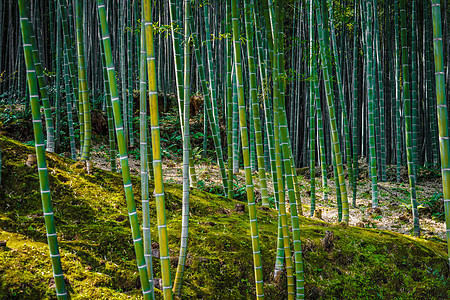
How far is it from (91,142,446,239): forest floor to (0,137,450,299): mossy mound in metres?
0.89

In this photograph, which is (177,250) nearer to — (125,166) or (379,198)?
(125,166)

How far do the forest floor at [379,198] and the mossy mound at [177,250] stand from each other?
891 millimetres

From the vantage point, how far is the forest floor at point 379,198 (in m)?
3.69

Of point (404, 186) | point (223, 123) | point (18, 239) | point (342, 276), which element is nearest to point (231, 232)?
point (342, 276)

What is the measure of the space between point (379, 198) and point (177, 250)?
12.4 ft

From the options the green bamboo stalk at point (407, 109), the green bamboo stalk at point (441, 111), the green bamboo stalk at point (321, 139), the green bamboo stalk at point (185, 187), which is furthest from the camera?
the green bamboo stalk at point (321, 139)

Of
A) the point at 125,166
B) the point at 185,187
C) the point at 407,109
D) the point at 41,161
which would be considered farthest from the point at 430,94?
the point at 41,161

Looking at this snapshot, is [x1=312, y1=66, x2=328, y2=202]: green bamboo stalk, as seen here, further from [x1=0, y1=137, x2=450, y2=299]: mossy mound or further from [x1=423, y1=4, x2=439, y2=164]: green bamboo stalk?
[x1=423, y1=4, x2=439, y2=164]: green bamboo stalk

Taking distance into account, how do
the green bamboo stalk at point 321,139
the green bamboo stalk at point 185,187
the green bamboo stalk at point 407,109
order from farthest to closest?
the green bamboo stalk at point 321,139
the green bamboo stalk at point 407,109
the green bamboo stalk at point 185,187

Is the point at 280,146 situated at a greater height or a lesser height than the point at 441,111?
lesser

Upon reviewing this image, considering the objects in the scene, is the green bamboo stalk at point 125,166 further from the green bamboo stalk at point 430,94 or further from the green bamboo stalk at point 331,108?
the green bamboo stalk at point 430,94

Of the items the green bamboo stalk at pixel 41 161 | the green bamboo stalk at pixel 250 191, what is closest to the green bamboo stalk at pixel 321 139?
the green bamboo stalk at pixel 250 191

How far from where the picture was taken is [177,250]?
199 cm

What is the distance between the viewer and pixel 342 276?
222cm
